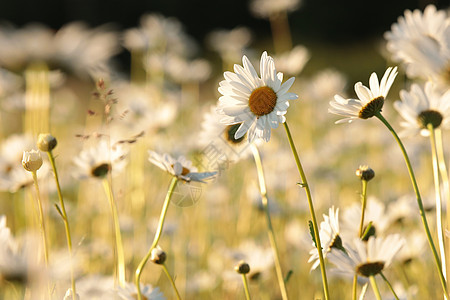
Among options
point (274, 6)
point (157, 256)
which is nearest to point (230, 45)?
point (274, 6)

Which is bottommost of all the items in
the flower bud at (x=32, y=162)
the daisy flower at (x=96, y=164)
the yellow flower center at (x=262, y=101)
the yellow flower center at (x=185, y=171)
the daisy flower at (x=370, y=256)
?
the daisy flower at (x=370, y=256)

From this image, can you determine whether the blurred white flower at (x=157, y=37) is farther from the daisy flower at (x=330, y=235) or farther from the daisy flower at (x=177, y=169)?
the daisy flower at (x=330, y=235)

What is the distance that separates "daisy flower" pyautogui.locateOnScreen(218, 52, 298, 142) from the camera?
62 cm

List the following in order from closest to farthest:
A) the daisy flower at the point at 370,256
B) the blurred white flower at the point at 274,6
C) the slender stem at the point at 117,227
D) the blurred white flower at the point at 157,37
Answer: the daisy flower at the point at 370,256, the slender stem at the point at 117,227, the blurred white flower at the point at 157,37, the blurred white flower at the point at 274,6

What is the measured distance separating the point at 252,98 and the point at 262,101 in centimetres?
1

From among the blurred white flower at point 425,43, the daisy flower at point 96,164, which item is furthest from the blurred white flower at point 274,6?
the daisy flower at point 96,164

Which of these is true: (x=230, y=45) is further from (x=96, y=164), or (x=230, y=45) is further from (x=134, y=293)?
(x=134, y=293)

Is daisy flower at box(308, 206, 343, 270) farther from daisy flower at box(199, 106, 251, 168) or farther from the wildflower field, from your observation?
daisy flower at box(199, 106, 251, 168)

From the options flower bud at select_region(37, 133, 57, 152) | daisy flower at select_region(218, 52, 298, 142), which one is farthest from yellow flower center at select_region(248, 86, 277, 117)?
flower bud at select_region(37, 133, 57, 152)

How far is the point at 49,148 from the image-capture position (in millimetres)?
650

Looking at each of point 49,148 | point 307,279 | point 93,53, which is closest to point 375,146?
point 307,279

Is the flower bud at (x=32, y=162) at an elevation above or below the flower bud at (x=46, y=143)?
below

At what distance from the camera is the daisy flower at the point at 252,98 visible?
2.03 ft

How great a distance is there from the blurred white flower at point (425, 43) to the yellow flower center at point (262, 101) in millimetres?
190
